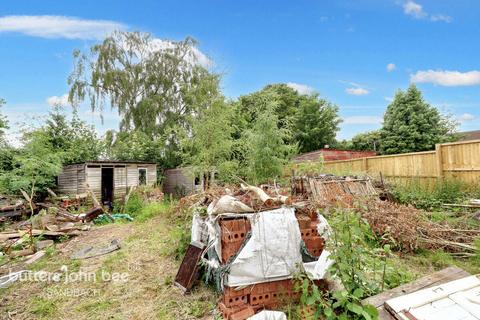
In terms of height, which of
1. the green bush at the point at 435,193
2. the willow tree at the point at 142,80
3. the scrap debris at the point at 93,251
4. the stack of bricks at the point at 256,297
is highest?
the willow tree at the point at 142,80

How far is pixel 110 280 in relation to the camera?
3541 millimetres

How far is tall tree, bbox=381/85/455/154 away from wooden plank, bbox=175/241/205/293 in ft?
50.9

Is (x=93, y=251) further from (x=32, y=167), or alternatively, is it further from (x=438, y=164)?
(x=438, y=164)

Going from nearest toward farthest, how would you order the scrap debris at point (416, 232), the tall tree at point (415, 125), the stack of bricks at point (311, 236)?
the stack of bricks at point (311, 236), the scrap debris at point (416, 232), the tall tree at point (415, 125)

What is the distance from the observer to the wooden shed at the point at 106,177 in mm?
11453

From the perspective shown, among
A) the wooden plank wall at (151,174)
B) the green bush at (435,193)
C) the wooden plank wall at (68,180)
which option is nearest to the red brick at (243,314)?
the green bush at (435,193)

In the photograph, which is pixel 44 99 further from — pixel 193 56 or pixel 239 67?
pixel 239 67

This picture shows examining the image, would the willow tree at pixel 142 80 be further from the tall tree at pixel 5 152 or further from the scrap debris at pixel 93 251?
the scrap debris at pixel 93 251

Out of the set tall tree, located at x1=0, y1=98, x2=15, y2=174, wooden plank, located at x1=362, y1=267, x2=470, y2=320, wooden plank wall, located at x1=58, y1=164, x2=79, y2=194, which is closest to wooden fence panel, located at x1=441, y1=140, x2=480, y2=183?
wooden plank, located at x1=362, y1=267, x2=470, y2=320

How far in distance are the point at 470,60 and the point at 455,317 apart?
1360 cm

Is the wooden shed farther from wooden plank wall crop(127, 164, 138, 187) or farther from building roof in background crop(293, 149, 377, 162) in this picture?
building roof in background crop(293, 149, 377, 162)

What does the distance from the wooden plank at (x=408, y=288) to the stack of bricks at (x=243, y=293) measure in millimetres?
→ 689

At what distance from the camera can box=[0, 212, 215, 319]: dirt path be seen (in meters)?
2.76

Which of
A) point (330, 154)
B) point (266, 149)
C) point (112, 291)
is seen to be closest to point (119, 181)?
point (266, 149)
